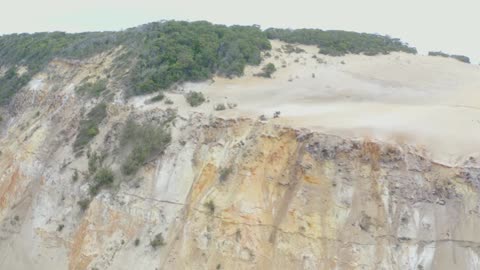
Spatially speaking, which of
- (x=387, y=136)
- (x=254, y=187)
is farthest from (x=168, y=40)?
(x=387, y=136)

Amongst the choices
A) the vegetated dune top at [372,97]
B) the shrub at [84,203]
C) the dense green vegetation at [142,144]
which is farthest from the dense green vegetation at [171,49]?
the shrub at [84,203]

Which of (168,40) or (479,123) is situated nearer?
(479,123)

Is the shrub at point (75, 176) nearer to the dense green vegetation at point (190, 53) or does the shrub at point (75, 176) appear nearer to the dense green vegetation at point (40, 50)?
the dense green vegetation at point (190, 53)

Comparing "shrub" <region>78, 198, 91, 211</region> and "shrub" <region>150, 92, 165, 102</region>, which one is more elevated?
"shrub" <region>150, 92, 165, 102</region>

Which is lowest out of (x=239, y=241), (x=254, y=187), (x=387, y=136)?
(x=239, y=241)

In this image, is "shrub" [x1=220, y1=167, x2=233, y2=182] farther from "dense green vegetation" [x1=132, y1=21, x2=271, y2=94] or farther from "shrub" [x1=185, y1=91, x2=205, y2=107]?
"dense green vegetation" [x1=132, y1=21, x2=271, y2=94]

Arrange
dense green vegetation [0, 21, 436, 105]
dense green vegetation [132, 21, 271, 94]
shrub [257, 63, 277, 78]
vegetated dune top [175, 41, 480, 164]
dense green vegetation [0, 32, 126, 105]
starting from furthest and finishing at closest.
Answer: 1. dense green vegetation [0, 32, 126, 105]
2. shrub [257, 63, 277, 78]
3. dense green vegetation [0, 21, 436, 105]
4. dense green vegetation [132, 21, 271, 94]
5. vegetated dune top [175, 41, 480, 164]

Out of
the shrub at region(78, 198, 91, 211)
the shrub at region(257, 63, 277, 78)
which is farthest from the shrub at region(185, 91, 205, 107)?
the shrub at region(78, 198, 91, 211)

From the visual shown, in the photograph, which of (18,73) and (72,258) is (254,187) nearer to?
(72,258)
